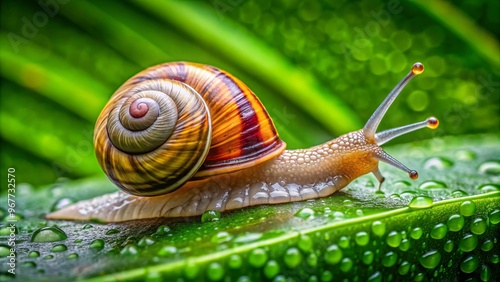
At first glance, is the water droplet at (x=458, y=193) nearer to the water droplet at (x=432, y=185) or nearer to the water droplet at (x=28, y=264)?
the water droplet at (x=432, y=185)

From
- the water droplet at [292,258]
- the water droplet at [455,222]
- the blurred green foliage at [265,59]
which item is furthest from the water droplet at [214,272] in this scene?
the blurred green foliage at [265,59]

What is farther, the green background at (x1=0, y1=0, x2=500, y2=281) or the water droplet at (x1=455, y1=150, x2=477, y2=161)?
the green background at (x1=0, y1=0, x2=500, y2=281)

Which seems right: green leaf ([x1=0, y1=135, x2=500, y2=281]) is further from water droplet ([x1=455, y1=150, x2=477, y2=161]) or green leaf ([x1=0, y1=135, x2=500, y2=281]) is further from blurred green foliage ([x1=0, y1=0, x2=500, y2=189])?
blurred green foliage ([x1=0, y1=0, x2=500, y2=189])

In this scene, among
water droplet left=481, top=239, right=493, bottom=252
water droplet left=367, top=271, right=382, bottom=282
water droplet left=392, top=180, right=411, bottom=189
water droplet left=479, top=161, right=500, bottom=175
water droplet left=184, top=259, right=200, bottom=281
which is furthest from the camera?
water droplet left=479, top=161, right=500, bottom=175

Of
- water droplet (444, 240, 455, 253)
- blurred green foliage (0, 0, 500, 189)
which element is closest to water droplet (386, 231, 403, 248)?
water droplet (444, 240, 455, 253)

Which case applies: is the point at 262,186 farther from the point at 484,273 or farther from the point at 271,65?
the point at 271,65

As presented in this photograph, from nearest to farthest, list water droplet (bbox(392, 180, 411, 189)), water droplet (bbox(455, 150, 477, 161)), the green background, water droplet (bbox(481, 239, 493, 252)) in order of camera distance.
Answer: water droplet (bbox(481, 239, 493, 252)), water droplet (bbox(392, 180, 411, 189)), water droplet (bbox(455, 150, 477, 161)), the green background

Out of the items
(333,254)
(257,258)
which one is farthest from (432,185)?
(257,258)

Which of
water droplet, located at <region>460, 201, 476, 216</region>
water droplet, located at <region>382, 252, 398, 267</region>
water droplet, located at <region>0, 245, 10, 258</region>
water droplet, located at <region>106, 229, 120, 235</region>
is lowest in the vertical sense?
water droplet, located at <region>106, 229, 120, 235</region>

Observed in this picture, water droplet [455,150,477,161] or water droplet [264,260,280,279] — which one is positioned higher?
water droplet [455,150,477,161]
